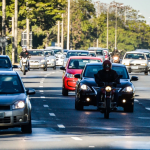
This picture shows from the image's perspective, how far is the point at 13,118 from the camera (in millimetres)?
12773

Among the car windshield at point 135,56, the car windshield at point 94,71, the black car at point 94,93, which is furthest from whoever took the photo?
the car windshield at point 135,56

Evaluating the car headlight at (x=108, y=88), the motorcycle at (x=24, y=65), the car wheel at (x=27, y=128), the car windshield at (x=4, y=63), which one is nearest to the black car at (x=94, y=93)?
the car headlight at (x=108, y=88)

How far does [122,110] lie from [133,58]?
85.6 ft

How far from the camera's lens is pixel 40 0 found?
7875cm

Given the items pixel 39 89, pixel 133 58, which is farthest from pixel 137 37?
pixel 39 89

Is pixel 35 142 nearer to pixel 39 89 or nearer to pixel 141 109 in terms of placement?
pixel 141 109

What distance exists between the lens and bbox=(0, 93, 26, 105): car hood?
12881 millimetres

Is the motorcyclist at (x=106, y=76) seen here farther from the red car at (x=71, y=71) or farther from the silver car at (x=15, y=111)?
the red car at (x=71, y=71)

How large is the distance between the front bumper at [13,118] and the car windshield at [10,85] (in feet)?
2.88

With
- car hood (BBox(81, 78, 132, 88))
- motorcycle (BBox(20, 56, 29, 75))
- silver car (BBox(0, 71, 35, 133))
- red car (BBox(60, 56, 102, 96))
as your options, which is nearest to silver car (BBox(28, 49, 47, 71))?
motorcycle (BBox(20, 56, 29, 75))

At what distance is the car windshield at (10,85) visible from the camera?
13688 millimetres

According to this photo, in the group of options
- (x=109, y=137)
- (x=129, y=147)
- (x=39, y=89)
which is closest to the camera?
(x=129, y=147)

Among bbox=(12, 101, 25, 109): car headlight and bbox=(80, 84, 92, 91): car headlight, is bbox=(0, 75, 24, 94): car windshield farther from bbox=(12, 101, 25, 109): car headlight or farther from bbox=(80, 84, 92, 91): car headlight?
bbox=(80, 84, 92, 91): car headlight

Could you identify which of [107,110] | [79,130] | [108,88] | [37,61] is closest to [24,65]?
[37,61]
